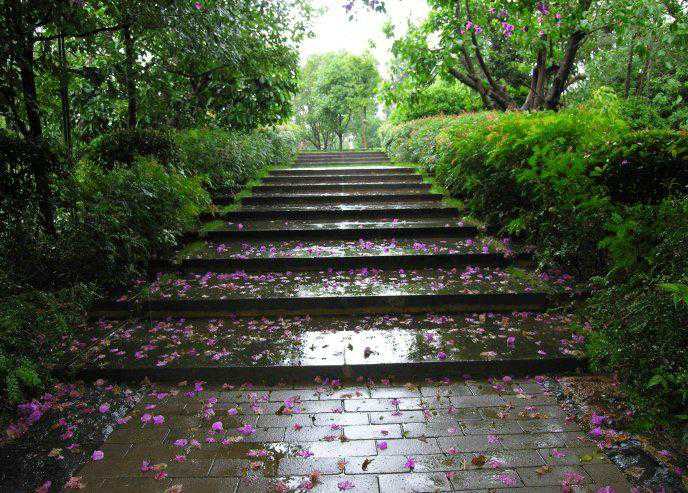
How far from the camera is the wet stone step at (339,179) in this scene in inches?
318

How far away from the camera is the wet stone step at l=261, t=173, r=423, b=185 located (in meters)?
8.08

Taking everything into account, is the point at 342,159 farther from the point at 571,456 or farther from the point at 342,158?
A: the point at 571,456

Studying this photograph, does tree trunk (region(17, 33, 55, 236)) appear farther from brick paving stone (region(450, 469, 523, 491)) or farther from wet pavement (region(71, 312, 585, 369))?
brick paving stone (region(450, 469, 523, 491))

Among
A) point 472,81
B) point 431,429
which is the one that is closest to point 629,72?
point 472,81

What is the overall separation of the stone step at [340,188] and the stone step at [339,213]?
1136mm

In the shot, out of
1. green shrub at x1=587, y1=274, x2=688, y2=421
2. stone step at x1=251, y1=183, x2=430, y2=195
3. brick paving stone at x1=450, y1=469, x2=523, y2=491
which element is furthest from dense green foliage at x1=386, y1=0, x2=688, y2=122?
brick paving stone at x1=450, y1=469, x2=523, y2=491

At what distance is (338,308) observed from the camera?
396 cm

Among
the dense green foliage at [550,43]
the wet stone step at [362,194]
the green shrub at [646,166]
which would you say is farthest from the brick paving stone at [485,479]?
the wet stone step at [362,194]

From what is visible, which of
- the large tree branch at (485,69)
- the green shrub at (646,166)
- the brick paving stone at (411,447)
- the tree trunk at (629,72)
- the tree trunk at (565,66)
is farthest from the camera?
the tree trunk at (629,72)

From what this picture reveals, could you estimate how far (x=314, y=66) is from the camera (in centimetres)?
2892

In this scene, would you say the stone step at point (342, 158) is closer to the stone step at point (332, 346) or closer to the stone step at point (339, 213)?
the stone step at point (339, 213)

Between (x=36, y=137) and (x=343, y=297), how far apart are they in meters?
3.22

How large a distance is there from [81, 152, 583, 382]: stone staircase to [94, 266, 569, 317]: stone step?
0.01 metres

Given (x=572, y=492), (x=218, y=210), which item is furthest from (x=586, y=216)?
(x=218, y=210)
